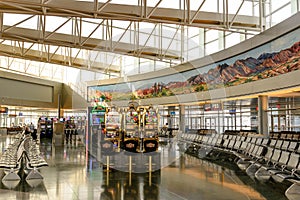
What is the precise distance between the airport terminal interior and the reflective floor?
0.03 metres

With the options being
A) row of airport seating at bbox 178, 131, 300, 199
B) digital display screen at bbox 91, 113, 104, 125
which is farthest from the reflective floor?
digital display screen at bbox 91, 113, 104, 125

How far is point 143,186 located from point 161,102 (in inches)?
801

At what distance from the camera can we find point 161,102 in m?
28.2

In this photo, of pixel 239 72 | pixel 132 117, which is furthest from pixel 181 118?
pixel 132 117

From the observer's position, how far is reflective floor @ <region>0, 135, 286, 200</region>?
6.93 m

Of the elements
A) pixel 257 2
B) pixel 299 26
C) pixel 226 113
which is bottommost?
pixel 226 113

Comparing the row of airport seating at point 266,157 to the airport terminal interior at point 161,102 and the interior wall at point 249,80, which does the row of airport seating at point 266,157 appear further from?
the interior wall at point 249,80

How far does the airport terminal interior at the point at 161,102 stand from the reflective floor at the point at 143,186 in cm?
3

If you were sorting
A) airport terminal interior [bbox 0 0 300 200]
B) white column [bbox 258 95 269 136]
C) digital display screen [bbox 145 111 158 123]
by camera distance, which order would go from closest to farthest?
airport terminal interior [bbox 0 0 300 200]
digital display screen [bbox 145 111 158 123]
white column [bbox 258 95 269 136]

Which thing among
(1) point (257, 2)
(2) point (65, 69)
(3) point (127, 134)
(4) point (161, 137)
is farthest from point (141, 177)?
(2) point (65, 69)

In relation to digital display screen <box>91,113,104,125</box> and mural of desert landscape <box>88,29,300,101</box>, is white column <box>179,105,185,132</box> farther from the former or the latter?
digital display screen <box>91,113,104,125</box>

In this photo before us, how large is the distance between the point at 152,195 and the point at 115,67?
31.0 meters

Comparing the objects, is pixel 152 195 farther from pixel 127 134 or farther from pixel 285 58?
pixel 285 58

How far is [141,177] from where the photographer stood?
9.26m
